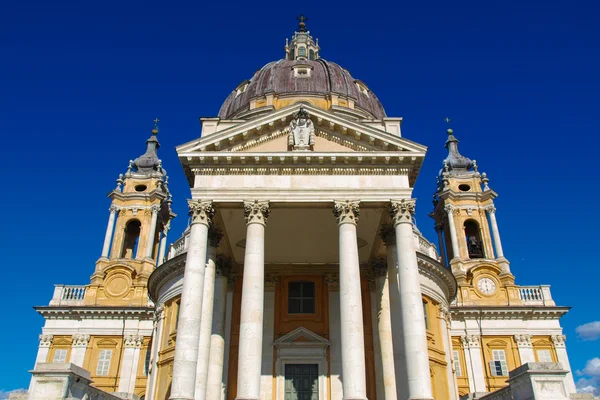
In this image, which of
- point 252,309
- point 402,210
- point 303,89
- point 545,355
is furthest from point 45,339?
point 545,355

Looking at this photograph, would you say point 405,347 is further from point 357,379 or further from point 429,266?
point 429,266

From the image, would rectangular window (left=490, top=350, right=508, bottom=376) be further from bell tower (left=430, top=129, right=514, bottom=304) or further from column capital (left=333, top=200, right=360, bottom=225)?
column capital (left=333, top=200, right=360, bottom=225)

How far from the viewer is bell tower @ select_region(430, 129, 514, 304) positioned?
130 ft

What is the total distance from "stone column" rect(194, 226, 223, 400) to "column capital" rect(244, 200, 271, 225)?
7.02 feet

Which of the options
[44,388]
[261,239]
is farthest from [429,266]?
[44,388]

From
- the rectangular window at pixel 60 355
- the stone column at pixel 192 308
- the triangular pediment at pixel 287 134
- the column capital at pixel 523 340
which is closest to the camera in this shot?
the stone column at pixel 192 308

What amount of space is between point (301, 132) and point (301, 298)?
8.86m

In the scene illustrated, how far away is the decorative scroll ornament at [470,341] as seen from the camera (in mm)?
36031

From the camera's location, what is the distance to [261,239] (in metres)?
18.8

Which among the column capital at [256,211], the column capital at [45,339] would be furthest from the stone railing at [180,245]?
the column capital at [45,339]

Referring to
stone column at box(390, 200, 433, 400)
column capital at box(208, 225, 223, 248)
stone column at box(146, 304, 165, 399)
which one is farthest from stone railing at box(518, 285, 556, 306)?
column capital at box(208, 225, 223, 248)

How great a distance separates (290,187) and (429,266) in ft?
37.2

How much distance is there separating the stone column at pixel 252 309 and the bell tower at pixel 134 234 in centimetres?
2327

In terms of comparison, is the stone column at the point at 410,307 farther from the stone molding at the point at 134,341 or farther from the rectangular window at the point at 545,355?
the stone molding at the point at 134,341
